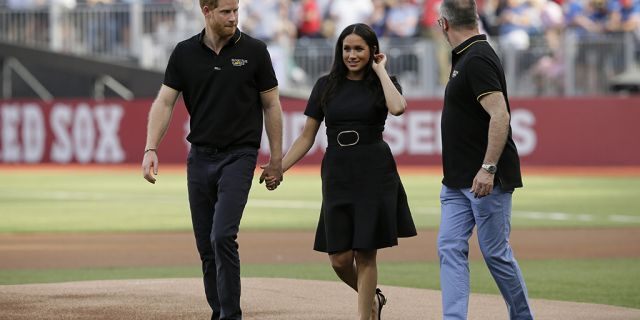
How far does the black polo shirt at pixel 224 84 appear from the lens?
8102 mm

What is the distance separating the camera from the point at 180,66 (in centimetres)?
820

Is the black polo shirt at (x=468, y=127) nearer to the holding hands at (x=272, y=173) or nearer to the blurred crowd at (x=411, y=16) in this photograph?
the holding hands at (x=272, y=173)

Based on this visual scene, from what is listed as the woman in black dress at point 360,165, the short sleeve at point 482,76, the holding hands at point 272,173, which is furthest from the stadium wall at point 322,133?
the short sleeve at point 482,76

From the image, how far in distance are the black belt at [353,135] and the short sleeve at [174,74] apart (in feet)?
3.37

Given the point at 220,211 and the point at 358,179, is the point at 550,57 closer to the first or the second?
the point at 358,179

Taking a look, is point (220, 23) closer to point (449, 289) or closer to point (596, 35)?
point (449, 289)

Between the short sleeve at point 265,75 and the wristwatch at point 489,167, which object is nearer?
the wristwatch at point 489,167

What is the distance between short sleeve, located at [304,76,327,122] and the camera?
813 centimetres

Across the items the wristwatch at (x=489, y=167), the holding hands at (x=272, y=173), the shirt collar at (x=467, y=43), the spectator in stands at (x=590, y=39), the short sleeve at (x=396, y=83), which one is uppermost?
the spectator in stands at (x=590, y=39)

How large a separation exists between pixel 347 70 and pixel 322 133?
817 inches

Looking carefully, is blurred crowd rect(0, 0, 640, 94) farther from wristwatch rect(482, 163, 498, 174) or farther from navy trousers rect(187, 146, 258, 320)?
wristwatch rect(482, 163, 498, 174)

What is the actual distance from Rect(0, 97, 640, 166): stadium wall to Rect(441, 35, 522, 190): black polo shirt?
20700 mm

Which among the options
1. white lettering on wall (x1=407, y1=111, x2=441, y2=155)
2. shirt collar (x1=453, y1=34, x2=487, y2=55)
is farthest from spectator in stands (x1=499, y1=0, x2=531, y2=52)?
shirt collar (x1=453, y1=34, x2=487, y2=55)

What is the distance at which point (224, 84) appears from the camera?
810 centimetres
